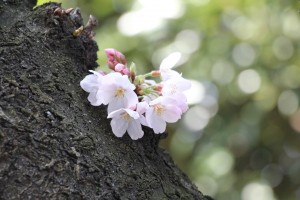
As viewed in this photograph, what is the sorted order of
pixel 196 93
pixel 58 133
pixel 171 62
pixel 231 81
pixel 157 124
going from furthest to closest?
pixel 231 81 → pixel 196 93 → pixel 171 62 → pixel 157 124 → pixel 58 133

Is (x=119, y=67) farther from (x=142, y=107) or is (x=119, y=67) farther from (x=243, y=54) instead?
(x=243, y=54)

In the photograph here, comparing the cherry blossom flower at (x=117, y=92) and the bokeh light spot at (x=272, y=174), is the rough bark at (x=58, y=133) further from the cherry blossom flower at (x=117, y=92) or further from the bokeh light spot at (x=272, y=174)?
the bokeh light spot at (x=272, y=174)

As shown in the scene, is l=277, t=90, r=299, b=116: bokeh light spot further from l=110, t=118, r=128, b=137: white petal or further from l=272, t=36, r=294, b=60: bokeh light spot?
l=110, t=118, r=128, b=137: white petal

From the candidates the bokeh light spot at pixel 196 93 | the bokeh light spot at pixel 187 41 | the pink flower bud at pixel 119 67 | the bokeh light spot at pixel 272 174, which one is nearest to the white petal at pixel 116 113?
the pink flower bud at pixel 119 67

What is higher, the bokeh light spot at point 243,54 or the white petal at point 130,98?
the white petal at point 130,98

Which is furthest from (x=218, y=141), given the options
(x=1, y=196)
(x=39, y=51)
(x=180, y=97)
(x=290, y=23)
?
(x=1, y=196)

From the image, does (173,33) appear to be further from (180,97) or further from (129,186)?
(129,186)

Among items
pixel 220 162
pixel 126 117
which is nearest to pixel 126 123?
pixel 126 117
